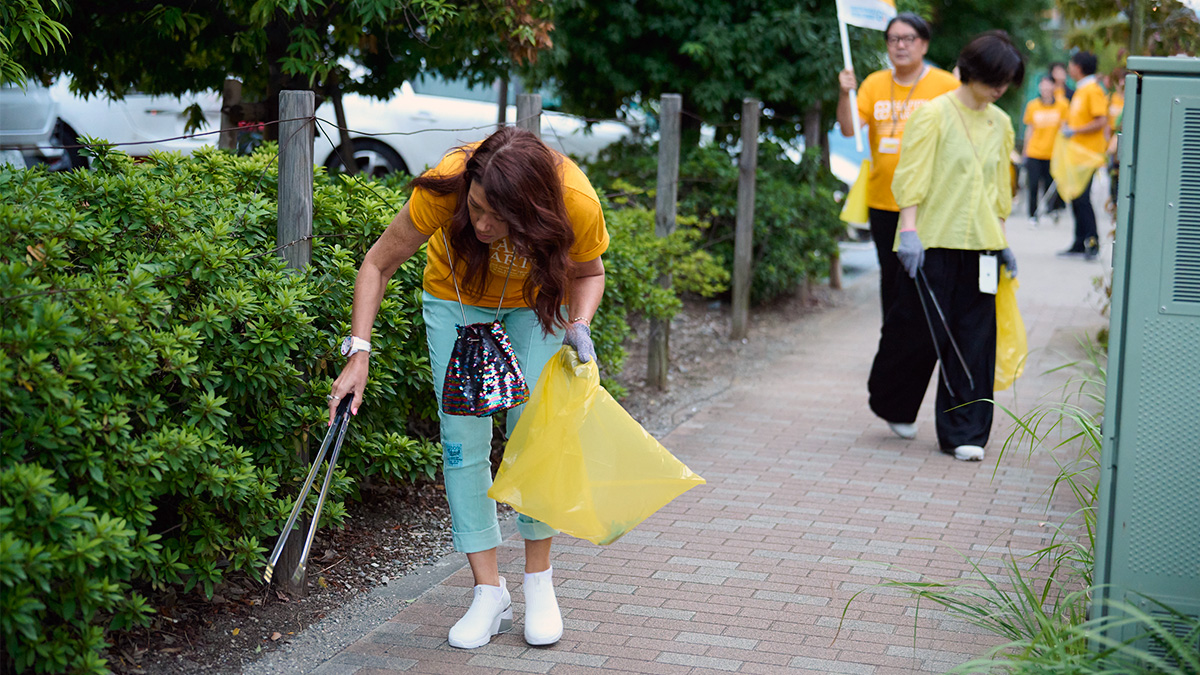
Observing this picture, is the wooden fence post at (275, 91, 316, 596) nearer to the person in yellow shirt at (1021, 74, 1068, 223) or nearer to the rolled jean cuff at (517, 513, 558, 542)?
the rolled jean cuff at (517, 513, 558, 542)

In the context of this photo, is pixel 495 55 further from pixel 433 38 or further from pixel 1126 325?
pixel 1126 325

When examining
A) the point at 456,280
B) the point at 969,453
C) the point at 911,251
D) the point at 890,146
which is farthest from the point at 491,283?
the point at 890,146

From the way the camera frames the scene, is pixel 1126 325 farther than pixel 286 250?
No

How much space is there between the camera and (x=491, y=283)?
11.1 ft

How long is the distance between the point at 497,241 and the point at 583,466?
661 mm

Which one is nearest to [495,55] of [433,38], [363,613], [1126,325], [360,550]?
[433,38]

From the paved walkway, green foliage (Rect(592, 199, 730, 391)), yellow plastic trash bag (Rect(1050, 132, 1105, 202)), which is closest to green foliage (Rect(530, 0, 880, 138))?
green foliage (Rect(592, 199, 730, 391))

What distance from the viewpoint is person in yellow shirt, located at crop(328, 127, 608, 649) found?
121 inches

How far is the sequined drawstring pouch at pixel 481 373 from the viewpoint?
131 inches

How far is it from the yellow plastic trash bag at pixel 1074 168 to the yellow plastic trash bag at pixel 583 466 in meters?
10.6

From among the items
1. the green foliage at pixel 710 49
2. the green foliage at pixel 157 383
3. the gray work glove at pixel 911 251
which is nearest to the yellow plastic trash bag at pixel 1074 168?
the green foliage at pixel 710 49

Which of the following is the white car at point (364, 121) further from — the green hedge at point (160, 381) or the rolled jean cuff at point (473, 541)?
the rolled jean cuff at point (473, 541)

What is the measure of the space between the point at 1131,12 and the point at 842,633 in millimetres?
5936

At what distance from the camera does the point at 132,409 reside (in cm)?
300
